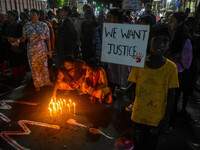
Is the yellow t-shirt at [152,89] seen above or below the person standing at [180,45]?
below

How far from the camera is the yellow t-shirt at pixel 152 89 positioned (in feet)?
5.79

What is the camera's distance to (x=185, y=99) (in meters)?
3.74

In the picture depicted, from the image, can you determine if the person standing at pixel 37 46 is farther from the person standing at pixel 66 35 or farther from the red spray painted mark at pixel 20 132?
the red spray painted mark at pixel 20 132

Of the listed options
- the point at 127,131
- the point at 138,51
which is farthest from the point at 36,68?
the point at 138,51

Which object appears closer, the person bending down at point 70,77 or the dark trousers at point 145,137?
the dark trousers at point 145,137

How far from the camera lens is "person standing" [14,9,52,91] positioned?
438 cm

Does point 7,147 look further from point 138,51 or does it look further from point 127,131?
point 138,51

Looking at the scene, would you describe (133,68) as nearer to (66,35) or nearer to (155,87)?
(155,87)

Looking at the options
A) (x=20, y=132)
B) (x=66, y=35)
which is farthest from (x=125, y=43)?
(x=66, y=35)

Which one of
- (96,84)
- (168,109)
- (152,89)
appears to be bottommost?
(96,84)

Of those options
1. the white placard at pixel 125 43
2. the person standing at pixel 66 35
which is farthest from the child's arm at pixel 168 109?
the person standing at pixel 66 35

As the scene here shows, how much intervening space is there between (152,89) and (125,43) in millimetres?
902

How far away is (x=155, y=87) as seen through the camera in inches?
71.0

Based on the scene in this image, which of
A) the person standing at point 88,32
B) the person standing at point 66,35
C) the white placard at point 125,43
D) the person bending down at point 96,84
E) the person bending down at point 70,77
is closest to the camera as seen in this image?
the white placard at point 125,43
